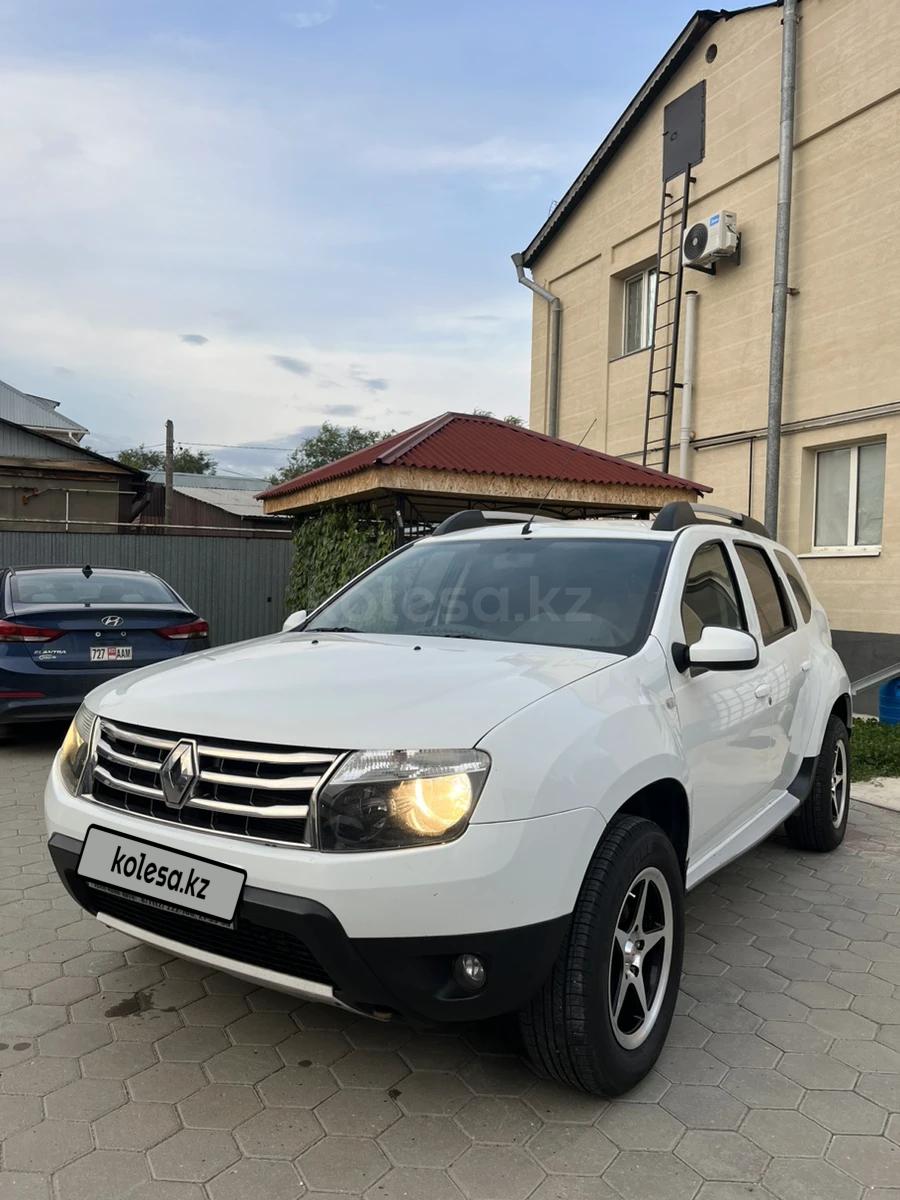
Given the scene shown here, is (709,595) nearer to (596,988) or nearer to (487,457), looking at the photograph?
(596,988)

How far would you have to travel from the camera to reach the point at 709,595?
3.57m

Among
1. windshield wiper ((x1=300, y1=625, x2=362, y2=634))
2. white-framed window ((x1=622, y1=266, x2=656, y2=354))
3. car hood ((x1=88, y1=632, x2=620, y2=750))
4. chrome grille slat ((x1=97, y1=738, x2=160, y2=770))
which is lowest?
chrome grille slat ((x1=97, y1=738, x2=160, y2=770))

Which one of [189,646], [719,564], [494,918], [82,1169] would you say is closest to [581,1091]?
[494,918]

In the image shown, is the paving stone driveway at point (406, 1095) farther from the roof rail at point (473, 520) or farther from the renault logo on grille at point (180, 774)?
the roof rail at point (473, 520)

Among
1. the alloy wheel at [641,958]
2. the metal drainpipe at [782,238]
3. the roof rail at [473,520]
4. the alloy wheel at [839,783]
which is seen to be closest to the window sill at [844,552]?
the metal drainpipe at [782,238]

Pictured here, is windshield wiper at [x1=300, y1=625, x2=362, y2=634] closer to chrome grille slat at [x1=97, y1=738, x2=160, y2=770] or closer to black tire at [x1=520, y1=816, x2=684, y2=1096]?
chrome grille slat at [x1=97, y1=738, x2=160, y2=770]

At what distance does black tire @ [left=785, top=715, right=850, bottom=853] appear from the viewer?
15.2ft

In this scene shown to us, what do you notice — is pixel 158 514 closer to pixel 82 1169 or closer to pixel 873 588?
pixel 873 588

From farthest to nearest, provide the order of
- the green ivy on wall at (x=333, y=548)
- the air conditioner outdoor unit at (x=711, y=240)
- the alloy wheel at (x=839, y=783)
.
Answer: the air conditioner outdoor unit at (x=711, y=240)
the green ivy on wall at (x=333, y=548)
the alloy wheel at (x=839, y=783)

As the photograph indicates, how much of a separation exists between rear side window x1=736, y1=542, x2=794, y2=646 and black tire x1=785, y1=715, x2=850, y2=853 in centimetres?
70

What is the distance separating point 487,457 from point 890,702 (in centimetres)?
440

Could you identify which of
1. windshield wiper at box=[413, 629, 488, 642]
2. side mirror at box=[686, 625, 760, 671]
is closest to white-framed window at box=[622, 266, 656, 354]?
windshield wiper at box=[413, 629, 488, 642]

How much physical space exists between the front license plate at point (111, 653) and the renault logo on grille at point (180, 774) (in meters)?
4.50

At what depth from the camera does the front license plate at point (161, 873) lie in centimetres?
228
